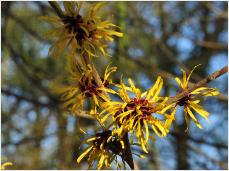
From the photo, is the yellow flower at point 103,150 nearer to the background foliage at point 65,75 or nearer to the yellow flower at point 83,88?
the yellow flower at point 83,88

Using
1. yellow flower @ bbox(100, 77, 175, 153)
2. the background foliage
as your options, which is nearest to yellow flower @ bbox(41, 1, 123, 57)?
yellow flower @ bbox(100, 77, 175, 153)

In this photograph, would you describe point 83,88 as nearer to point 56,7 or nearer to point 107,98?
point 107,98

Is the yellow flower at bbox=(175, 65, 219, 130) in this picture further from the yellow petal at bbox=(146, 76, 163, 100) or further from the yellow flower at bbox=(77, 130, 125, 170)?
the yellow flower at bbox=(77, 130, 125, 170)

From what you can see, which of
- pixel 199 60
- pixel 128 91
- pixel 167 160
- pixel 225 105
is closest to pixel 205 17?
pixel 199 60

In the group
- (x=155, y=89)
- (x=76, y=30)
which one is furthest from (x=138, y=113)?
(x=76, y=30)

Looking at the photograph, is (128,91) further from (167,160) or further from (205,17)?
(205,17)

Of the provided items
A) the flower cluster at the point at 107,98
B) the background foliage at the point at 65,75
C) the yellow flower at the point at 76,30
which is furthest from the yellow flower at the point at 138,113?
the background foliage at the point at 65,75
